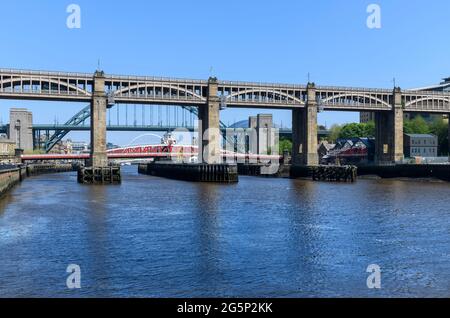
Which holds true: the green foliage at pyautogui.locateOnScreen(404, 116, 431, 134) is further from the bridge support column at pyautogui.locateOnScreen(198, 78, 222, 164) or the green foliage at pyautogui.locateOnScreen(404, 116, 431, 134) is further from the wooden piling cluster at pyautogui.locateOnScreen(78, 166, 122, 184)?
the wooden piling cluster at pyautogui.locateOnScreen(78, 166, 122, 184)

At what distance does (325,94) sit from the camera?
125 m

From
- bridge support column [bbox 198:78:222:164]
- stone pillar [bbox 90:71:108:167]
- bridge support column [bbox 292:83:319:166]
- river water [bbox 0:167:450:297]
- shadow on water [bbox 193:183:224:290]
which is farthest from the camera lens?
bridge support column [bbox 292:83:319:166]

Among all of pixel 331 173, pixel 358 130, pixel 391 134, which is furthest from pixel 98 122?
pixel 358 130

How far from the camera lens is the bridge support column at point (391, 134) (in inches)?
5017

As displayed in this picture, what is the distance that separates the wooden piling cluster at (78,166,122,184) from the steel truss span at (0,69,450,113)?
15.4 m

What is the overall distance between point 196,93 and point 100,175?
94.4 feet

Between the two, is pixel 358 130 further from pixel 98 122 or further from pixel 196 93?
pixel 98 122

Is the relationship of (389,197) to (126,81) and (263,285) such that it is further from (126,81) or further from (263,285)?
(126,81)

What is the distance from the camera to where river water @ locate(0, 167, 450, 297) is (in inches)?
864

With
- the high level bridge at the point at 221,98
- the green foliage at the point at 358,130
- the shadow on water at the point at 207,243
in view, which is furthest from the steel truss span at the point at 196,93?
the shadow on water at the point at 207,243

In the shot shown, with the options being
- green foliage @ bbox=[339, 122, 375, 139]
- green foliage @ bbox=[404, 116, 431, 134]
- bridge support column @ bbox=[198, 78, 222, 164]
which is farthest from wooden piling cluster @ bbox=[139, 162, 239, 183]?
green foliage @ bbox=[339, 122, 375, 139]

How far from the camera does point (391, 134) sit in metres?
129

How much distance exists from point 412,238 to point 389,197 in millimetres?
31498
